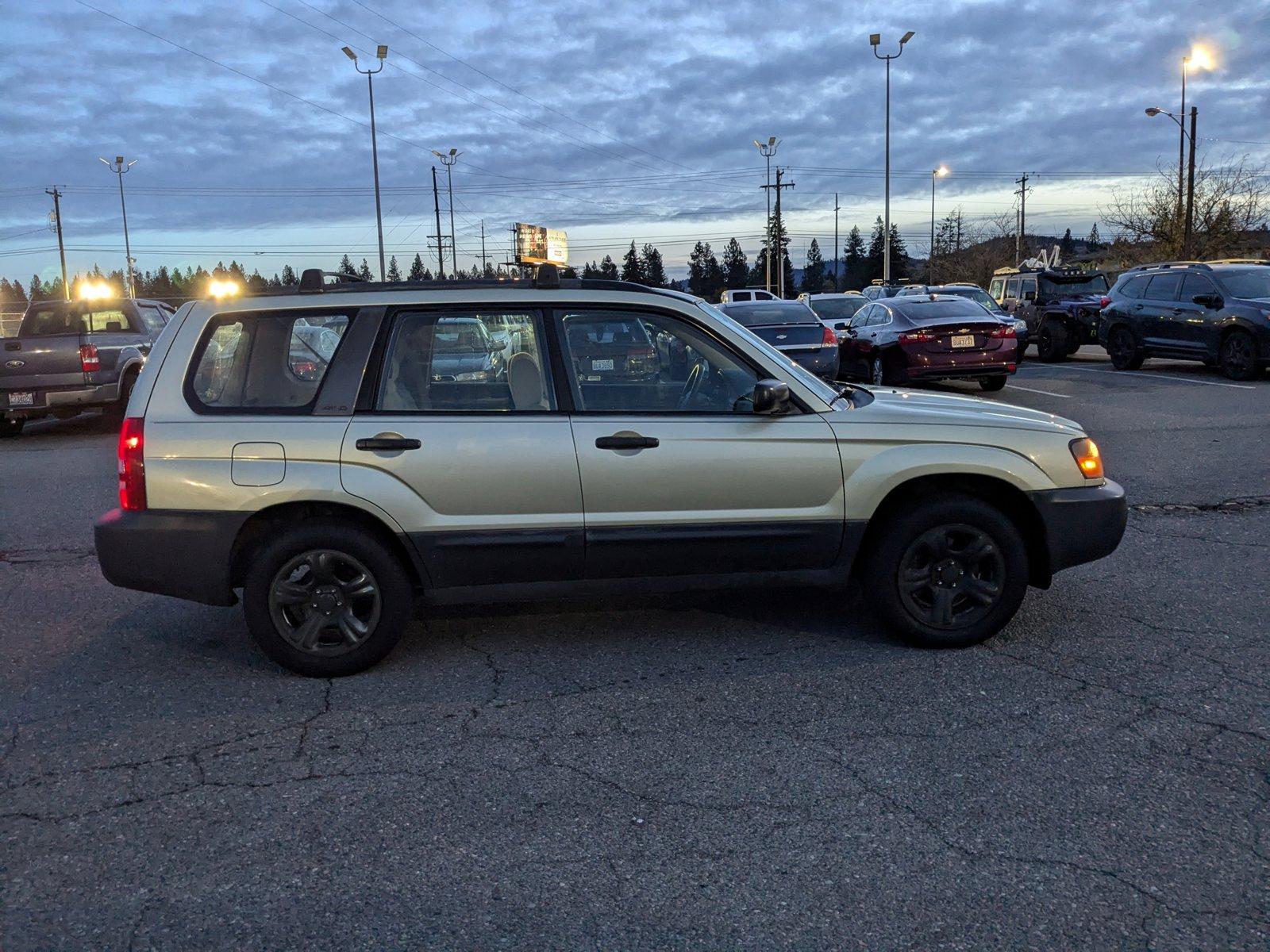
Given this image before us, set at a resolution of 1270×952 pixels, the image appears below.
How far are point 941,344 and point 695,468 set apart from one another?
1158 cm

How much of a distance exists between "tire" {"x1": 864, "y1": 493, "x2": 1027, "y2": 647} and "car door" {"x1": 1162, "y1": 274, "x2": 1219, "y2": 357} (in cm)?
1426

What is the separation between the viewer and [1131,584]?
576cm

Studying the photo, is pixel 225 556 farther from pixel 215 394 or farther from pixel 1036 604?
pixel 1036 604

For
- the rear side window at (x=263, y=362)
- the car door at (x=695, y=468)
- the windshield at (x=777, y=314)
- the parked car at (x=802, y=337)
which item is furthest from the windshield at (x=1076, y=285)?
the rear side window at (x=263, y=362)

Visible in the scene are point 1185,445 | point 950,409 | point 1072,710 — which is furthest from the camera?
point 1185,445

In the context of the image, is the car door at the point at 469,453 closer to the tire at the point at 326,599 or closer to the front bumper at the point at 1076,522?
the tire at the point at 326,599

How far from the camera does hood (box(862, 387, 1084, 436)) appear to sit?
15.5 feet

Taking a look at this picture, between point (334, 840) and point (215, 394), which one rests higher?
point (215, 394)

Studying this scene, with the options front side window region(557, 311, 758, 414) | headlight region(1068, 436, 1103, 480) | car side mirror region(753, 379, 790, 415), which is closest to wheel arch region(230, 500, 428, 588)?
front side window region(557, 311, 758, 414)

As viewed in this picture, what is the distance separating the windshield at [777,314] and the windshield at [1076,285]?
31.4 ft

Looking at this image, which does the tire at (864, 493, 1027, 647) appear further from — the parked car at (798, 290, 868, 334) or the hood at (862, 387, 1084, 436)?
the parked car at (798, 290, 868, 334)

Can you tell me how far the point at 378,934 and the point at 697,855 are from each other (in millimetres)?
909

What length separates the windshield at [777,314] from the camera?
1616 cm

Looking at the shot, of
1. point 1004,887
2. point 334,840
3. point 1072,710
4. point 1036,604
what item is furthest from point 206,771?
point 1036,604
